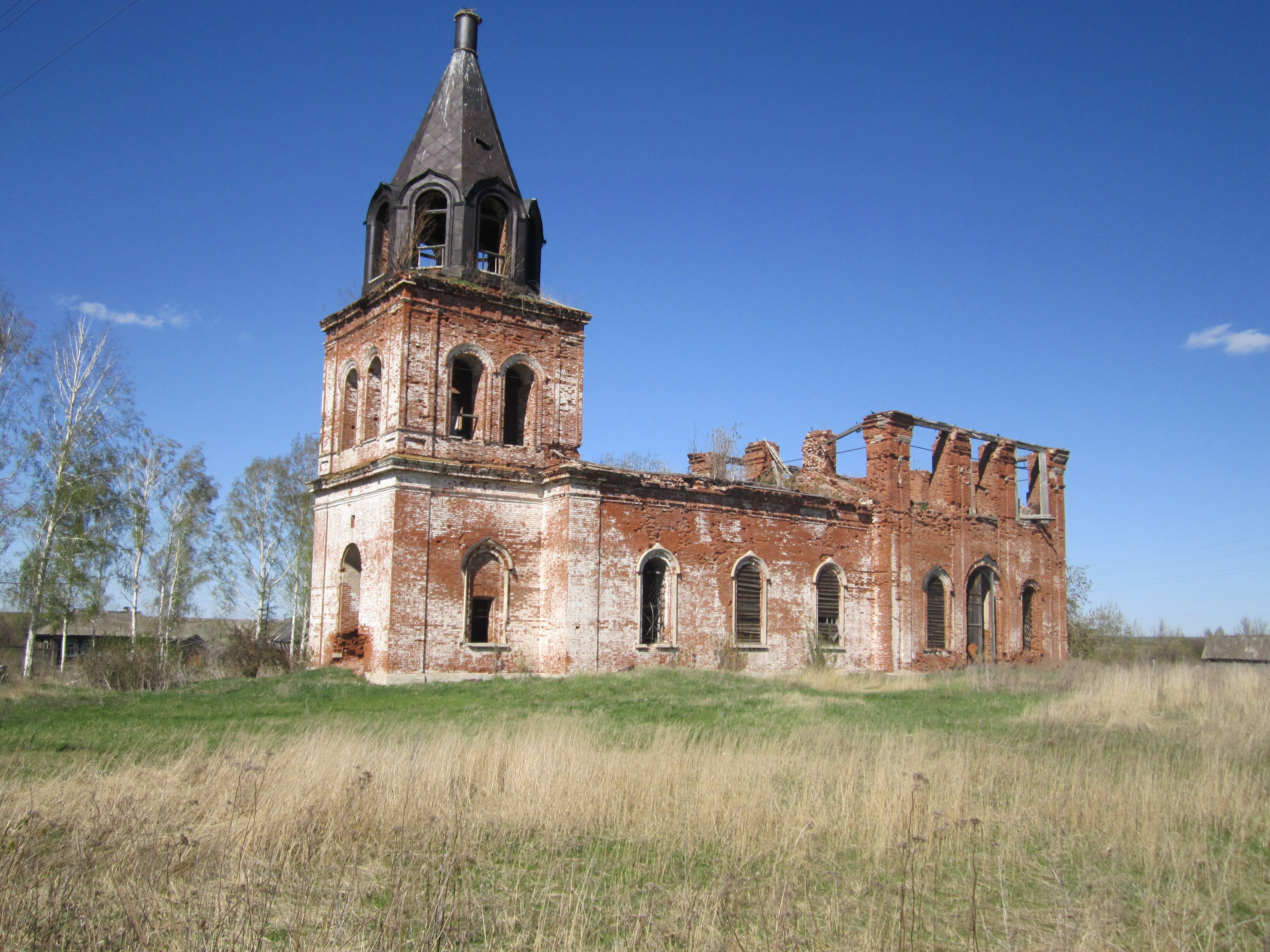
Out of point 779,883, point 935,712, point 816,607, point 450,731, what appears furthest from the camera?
point 816,607

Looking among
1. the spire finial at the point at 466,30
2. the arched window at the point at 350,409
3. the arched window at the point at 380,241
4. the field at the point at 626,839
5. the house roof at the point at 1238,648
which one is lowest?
the house roof at the point at 1238,648

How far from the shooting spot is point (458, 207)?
21.2 m

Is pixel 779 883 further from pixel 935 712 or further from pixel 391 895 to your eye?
pixel 935 712

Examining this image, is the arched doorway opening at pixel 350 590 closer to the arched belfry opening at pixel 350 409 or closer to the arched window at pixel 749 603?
the arched belfry opening at pixel 350 409

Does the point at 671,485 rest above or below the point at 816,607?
above

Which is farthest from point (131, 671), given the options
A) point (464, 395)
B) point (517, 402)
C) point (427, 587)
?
point (517, 402)

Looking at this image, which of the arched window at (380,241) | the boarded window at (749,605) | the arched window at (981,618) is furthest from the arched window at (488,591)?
the arched window at (981,618)

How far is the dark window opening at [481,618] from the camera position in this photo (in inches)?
796

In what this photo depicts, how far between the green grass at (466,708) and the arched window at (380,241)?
8.97m

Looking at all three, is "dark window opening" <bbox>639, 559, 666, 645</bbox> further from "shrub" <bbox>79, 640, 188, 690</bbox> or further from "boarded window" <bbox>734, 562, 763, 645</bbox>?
"shrub" <bbox>79, 640, 188, 690</bbox>

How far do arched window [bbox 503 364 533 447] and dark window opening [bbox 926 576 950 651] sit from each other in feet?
39.2

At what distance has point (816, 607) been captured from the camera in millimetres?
24328

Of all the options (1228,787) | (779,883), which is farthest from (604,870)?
(1228,787)

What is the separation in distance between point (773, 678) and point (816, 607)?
3629mm
